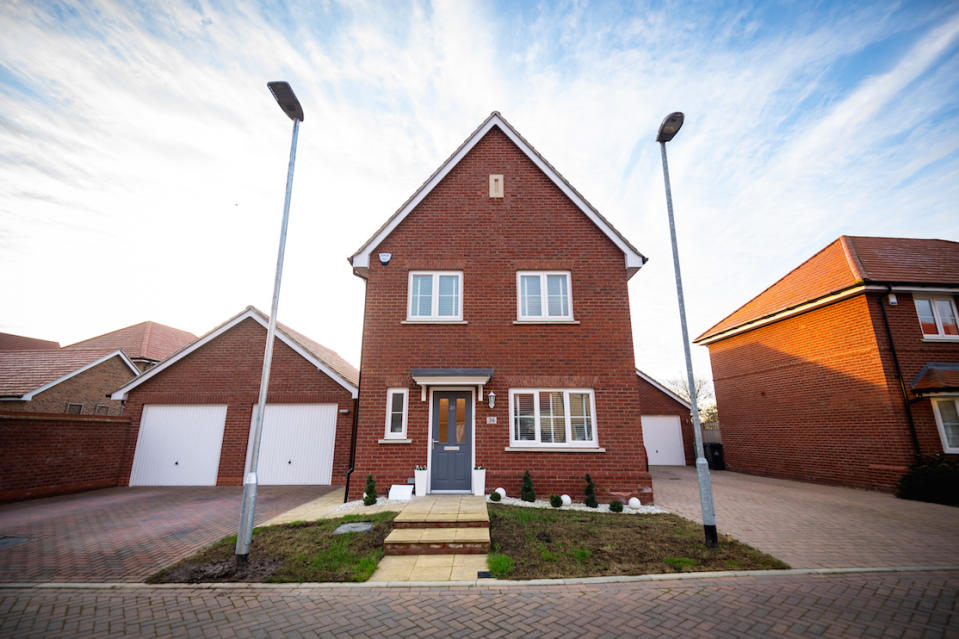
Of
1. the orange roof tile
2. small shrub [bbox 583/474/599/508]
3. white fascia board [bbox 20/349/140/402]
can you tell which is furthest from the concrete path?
the orange roof tile

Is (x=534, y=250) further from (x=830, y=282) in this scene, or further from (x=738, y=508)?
(x=830, y=282)

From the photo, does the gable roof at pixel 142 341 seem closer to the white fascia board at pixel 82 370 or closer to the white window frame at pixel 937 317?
the white fascia board at pixel 82 370

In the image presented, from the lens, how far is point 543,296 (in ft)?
36.1

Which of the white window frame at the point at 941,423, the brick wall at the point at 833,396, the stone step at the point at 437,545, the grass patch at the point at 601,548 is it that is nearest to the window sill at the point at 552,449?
the grass patch at the point at 601,548

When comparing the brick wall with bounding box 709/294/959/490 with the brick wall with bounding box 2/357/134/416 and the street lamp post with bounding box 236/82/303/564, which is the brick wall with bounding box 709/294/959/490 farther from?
the brick wall with bounding box 2/357/134/416

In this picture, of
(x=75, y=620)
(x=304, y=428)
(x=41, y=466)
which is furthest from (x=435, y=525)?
(x=41, y=466)

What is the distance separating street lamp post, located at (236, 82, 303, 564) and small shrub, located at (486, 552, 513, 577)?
340 cm

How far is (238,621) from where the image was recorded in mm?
4242

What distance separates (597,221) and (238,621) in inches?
431

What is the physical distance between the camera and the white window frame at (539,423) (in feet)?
32.9

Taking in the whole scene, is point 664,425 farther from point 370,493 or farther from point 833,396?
point 370,493

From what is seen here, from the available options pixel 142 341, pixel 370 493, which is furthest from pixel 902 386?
pixel 142 341

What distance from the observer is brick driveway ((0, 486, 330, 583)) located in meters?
→ 5.81

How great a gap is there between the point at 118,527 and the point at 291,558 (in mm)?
4996
